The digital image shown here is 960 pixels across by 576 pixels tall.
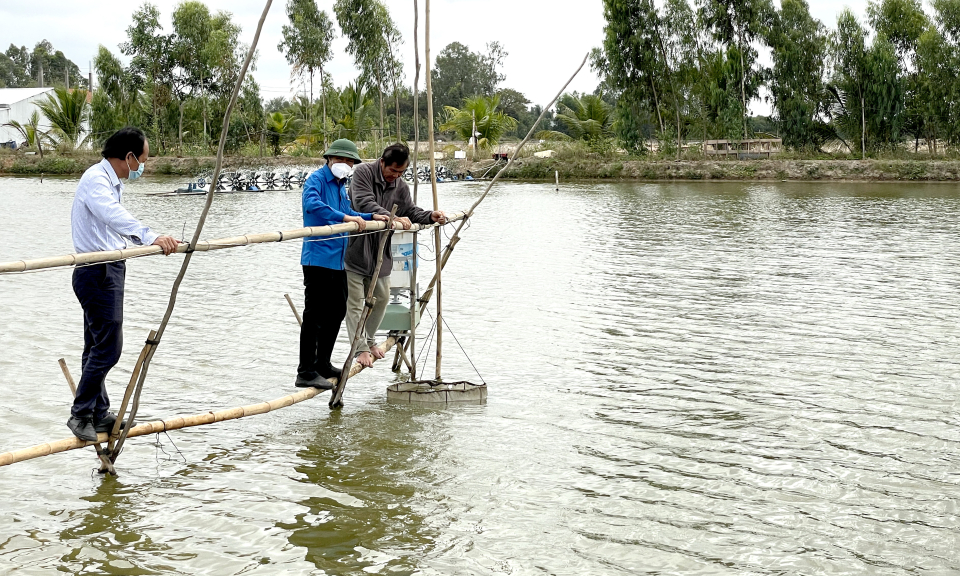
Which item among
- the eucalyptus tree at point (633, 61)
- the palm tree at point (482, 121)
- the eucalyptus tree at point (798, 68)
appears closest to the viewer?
the eucalyptus tree at point (798, 68)

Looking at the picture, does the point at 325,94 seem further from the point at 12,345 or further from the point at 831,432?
the point at 831,432

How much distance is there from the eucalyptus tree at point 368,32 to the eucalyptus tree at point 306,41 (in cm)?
298

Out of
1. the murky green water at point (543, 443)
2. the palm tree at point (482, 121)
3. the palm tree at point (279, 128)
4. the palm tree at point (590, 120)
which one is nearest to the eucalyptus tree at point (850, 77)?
the palm tree at point (590, 120)

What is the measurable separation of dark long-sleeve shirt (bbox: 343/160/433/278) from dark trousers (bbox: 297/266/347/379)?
0.18 m

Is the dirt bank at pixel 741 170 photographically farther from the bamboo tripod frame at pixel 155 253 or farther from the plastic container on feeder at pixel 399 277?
the bamboo tripod frame at pixel 155 253

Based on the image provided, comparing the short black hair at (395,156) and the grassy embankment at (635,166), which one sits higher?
the grassy embankment at (635,166)

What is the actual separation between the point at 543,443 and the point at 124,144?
9.95 feet

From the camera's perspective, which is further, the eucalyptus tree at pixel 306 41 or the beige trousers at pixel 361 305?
the eucalyptus tree at pixel 306 41

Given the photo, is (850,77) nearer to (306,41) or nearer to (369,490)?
(306,41)

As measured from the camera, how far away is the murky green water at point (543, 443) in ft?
14.2

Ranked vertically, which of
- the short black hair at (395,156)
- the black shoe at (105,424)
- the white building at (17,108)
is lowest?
the black shoe at (105,424)

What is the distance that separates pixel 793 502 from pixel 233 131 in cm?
5286

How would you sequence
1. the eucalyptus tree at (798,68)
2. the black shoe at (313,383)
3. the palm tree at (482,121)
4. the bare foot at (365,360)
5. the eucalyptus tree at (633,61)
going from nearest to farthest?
the black shoe at (313,383) < the bare foot at (365,360) < the eucalyptus tree at (798,68) < the eucalyptus tree at (633,61) < the palm tree at (482,121)

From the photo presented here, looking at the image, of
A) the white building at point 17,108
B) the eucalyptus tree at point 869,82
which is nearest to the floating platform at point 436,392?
the eucalyptus tree at point 869,82
